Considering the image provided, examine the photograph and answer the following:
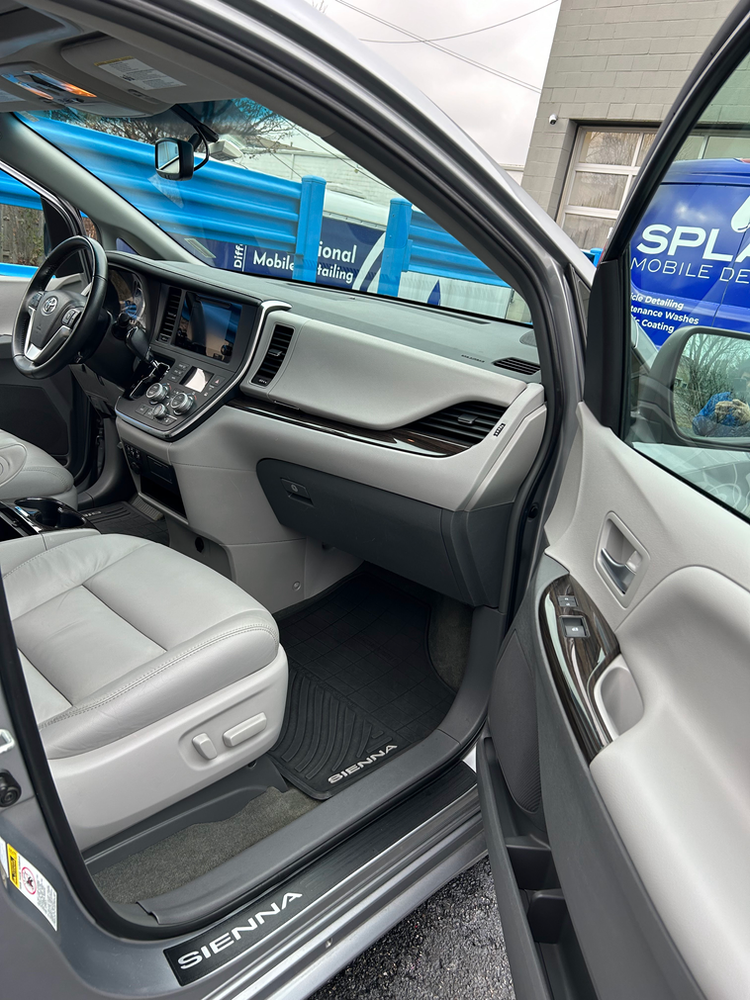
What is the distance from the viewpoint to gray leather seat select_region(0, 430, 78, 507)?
2.02 meters

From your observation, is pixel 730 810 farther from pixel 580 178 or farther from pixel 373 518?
pixel 580 178

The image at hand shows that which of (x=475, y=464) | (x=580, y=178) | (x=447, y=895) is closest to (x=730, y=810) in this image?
(x=475, y=464)

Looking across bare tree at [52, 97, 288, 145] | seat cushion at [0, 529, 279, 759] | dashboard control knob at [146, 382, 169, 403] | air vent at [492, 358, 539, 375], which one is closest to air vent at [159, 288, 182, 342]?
dashboard control knob at [146, 382, 169, 403]

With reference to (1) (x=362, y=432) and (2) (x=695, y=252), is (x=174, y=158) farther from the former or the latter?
(2) (x=695, y=252)

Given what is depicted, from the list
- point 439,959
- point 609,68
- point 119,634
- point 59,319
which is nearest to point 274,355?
point 59,319

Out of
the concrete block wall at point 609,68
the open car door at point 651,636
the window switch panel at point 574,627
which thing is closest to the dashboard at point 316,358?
the open car door at point 651,636

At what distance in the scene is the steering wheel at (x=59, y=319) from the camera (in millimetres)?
1877

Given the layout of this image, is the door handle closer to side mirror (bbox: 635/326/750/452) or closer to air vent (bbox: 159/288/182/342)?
side mirror (bbox: 635/326/750/452)

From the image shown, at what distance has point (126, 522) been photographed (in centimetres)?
255

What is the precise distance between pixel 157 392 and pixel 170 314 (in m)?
0.29

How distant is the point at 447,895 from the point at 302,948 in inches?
19.7

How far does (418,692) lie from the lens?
1.87 meters

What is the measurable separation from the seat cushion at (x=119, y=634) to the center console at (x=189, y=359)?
1.70ft

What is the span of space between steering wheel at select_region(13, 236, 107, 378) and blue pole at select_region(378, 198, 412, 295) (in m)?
1.01
